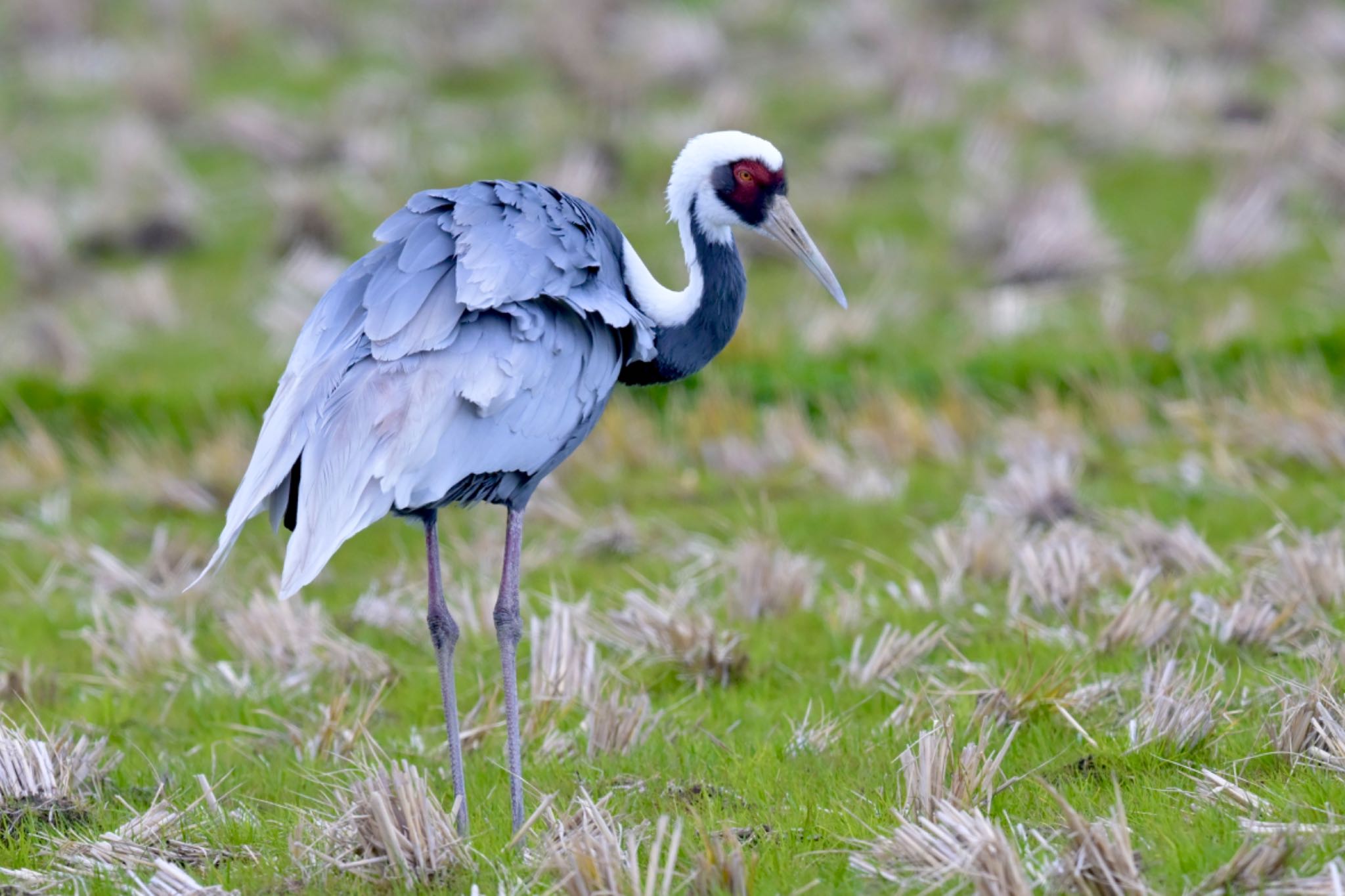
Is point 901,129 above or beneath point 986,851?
beneath

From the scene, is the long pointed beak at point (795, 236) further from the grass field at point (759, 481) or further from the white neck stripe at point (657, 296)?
the grass field at point (759, 481)

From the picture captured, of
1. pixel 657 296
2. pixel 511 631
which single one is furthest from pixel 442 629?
pixel 657 296

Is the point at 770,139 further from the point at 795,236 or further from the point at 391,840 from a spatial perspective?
the point at 391,840

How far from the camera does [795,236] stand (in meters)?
6.07

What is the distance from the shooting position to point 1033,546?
705cm

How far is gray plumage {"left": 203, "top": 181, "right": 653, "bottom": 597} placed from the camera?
4.86m

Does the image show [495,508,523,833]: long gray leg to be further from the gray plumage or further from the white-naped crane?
the gray plumage

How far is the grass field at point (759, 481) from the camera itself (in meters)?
4.79

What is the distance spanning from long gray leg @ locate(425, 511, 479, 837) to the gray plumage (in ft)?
0.65

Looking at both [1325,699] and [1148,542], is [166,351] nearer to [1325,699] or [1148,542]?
[1148,542]

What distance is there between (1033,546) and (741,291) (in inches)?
71.1

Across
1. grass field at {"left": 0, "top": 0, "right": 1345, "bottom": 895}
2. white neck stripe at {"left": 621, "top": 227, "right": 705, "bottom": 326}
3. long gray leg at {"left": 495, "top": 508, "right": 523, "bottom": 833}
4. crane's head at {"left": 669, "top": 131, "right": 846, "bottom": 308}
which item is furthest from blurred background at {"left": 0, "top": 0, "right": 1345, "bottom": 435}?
long gray leg at {"left": 495, "top": 508, "right": 523, "bottom": 833}

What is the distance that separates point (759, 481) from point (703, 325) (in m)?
3.40

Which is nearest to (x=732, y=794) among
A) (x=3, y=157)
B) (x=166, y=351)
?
(x=166, y=351)
